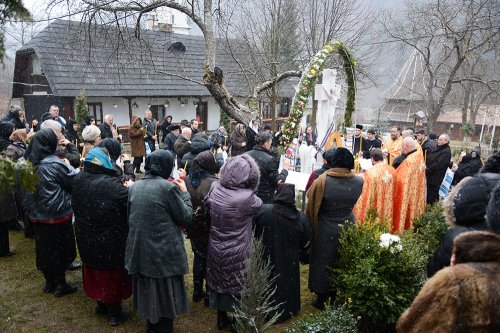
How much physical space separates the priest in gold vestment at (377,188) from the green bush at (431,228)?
50cm

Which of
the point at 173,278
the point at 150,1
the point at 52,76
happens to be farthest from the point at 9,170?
the point at 52,76

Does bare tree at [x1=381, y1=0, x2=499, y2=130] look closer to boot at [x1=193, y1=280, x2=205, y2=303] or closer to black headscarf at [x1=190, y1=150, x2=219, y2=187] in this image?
black headscarf at [x1=190, y1=150, x2=219, y2=187]

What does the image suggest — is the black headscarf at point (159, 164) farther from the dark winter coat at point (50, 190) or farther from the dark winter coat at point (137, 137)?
the dark winter coat at point (137, 137)

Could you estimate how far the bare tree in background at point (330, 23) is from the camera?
658 inches

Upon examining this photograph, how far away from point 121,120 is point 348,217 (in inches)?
817

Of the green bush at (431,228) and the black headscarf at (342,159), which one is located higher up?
the black headscarf at (342,159)

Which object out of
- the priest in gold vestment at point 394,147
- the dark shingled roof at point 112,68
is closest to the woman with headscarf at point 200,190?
the priest in gold vestment at point 394,147

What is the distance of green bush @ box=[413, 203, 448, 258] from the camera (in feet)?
16.9

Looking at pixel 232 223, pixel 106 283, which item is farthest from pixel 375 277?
pixel 106 283

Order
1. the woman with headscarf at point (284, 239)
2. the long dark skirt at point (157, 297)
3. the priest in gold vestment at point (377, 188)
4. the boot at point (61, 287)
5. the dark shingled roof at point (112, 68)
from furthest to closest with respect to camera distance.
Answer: the dark shingled roof at point (112, 68)
the priest in gold vestment at point (377, 188)
the boot at point (61, 287)
the woman with headscarf at point (284, 239)
the long dark skirt at point (157, 297)

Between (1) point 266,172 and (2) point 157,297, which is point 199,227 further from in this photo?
(1) point 266,172

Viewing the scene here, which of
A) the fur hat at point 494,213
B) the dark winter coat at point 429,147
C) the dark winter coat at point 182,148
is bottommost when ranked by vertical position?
the dark winter coat at point 182,148

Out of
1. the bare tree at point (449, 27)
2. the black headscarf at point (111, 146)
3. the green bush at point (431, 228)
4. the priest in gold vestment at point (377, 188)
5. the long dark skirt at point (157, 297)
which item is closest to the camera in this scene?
the long dark skirt at point (157, 297)

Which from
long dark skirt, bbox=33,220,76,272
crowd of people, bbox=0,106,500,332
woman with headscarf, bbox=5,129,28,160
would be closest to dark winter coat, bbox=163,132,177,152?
woman with headscarf, bbox=5,129,28,160
